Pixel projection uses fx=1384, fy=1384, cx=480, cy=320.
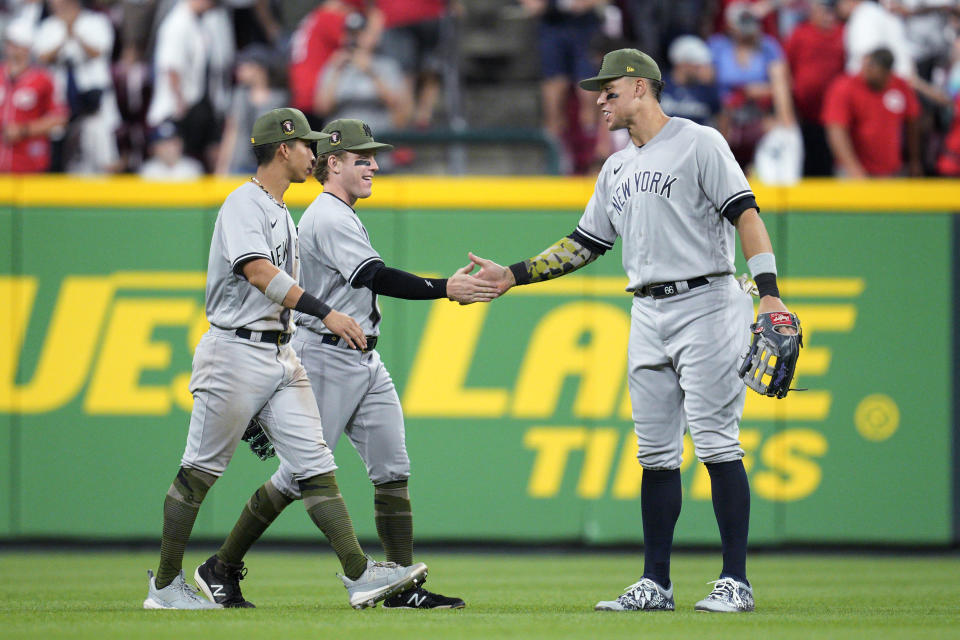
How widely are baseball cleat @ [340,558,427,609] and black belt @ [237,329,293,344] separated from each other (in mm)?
1005

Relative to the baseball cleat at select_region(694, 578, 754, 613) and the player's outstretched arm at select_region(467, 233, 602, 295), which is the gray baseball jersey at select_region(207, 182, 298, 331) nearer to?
the player's outstretched arm at select_region(467, 233, 602, 295)

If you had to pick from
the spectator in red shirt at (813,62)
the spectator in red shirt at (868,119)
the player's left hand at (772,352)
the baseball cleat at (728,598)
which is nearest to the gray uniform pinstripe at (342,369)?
the baseball cleat at (728,598)

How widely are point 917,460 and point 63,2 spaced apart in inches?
298

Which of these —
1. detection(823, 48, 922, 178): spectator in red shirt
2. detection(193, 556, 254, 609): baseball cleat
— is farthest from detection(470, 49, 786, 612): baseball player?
detection(823, 48, 922, 178): spectator in red shirt

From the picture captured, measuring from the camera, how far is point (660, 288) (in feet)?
18.6

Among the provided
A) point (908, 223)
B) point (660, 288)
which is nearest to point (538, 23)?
point (908, 223)

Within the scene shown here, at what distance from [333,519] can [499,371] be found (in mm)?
4238

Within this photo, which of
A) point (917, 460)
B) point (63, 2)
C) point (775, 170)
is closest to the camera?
point (917, 460)

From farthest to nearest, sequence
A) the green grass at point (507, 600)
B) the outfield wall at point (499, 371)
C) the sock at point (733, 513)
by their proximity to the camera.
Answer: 1. the outfield wall at point (499, 371)
2. the sock at point (733, 513)
3. the green grass at point (507, 600)

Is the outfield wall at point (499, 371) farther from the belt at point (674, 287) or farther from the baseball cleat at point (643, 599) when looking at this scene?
the belt at point (674, 287)

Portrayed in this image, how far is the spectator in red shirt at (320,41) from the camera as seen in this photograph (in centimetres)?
1089

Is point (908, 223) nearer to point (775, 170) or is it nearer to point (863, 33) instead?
point (775, 170)

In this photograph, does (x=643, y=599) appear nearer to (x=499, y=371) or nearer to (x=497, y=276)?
(x=497, y=276)

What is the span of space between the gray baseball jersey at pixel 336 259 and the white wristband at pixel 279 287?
15.3 inches
